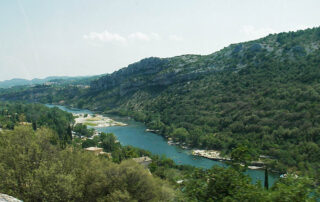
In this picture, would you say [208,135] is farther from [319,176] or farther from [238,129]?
[319,176]

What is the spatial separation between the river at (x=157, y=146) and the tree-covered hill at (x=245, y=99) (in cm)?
312

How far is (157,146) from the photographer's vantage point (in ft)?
169

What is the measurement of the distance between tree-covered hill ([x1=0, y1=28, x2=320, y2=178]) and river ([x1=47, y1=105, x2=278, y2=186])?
3122 millimetres

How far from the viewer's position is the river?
125 feet

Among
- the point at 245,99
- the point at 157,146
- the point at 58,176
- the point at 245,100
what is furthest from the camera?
the point at 245,99

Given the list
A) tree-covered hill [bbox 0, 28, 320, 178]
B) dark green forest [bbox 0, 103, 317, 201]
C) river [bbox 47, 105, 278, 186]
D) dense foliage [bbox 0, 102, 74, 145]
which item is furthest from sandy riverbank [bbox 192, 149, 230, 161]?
dark green forest [bbox 0, 103, 317, 201]

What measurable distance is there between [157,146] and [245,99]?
2500 centimetres

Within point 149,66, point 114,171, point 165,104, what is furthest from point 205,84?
point 114,171

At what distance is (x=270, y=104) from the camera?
166 ft

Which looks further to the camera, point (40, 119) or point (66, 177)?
point (40, 119)


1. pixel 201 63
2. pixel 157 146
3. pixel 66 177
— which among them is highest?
pixel 201 63

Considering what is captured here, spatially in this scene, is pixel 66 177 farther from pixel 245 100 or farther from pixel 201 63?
pixel 201 63

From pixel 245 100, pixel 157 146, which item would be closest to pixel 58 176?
pixel 157 146

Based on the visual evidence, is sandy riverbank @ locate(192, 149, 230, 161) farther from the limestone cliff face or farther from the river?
the limestone cliff face
